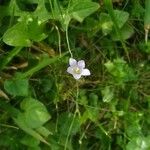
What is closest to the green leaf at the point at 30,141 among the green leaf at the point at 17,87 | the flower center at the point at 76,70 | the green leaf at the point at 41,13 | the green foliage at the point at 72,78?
the green foliage at the point at 72,78

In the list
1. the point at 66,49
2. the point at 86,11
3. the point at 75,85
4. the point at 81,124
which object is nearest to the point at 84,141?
the point at 81,124

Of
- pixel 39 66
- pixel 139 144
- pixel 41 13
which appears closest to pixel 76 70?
pixel 39 66

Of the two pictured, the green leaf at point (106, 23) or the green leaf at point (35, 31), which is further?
the green leaf at point (106, 23)

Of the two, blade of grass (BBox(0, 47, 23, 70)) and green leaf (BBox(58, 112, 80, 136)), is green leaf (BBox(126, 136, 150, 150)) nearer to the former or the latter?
green leaf (BBox(58, 112, 80, 136))

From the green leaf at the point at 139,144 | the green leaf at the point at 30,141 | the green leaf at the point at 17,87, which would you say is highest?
the green leaf at the point at 17,87

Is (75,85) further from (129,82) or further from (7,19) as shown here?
(7,19)

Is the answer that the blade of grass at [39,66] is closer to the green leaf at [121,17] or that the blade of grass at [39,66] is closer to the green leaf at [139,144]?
the green leaf at [121,17]
